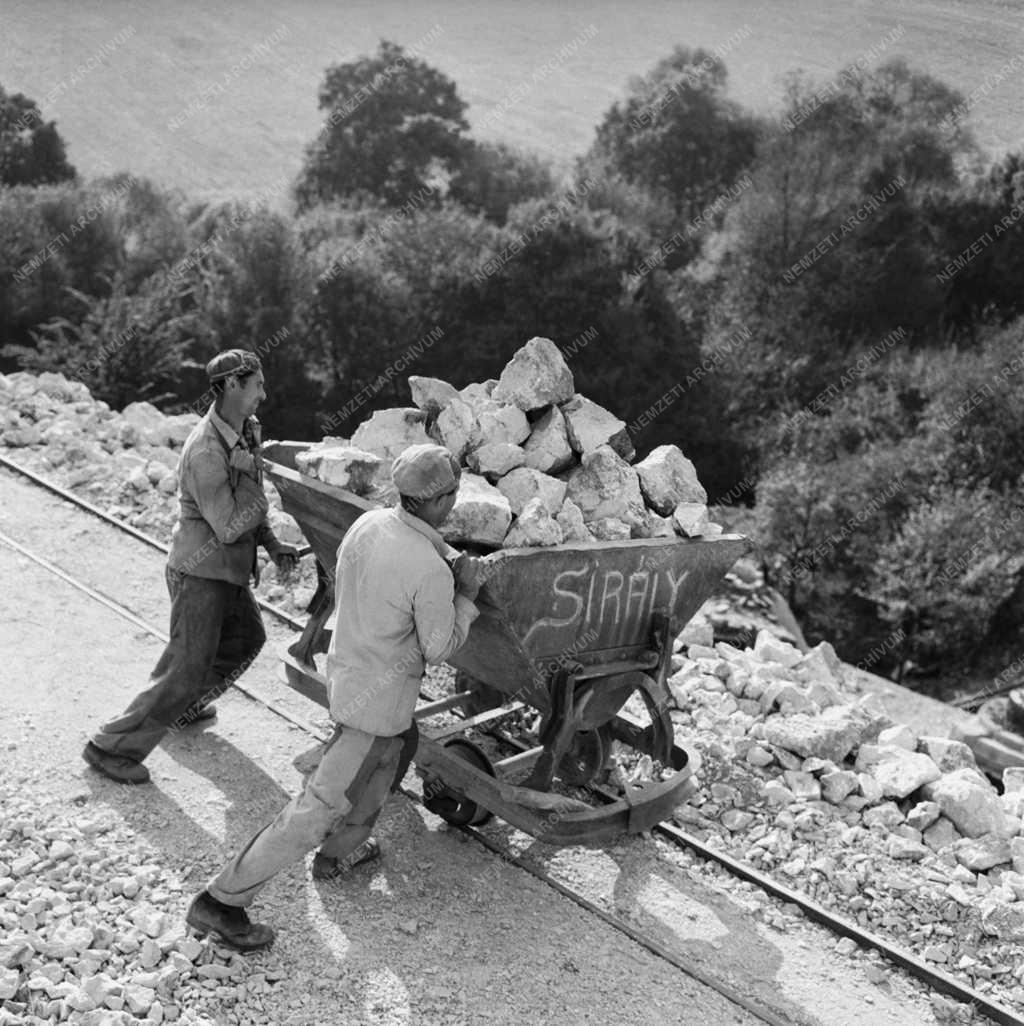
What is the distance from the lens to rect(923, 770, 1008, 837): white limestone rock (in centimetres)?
642

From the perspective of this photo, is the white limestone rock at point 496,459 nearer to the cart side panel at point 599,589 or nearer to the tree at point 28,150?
the cart side panel at point 599,589

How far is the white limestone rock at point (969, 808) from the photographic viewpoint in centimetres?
642

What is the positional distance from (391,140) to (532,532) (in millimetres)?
36287

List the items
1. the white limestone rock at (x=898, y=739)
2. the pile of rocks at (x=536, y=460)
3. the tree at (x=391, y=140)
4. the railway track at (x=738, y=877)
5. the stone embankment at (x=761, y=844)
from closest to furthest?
the stone embankment at (x=761, y=844), the railway track at (x=738, y=877), the pile of rocks at (x=536, y=460), the white limestone rock at (x=898, y=739), the tree at (x=391, y=140)

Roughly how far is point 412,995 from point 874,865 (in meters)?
2.59

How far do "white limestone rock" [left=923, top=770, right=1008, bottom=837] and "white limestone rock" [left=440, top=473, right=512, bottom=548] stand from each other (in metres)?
3.08

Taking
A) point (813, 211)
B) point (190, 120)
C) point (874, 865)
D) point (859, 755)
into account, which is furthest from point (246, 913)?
point (190, 120)

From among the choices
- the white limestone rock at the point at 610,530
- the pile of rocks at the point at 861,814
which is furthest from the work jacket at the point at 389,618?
the pile of rocks at the point at 861,814

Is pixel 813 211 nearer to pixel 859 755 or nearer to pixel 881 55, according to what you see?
pixel 881 55

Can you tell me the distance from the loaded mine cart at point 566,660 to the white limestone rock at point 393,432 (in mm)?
340

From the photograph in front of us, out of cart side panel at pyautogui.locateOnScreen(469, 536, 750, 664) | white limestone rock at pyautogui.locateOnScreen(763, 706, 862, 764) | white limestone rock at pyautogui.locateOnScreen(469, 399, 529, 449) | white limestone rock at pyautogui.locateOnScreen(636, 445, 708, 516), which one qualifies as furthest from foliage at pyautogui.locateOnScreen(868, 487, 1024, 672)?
white limestone rock at pyautogui.locateOnScreen(469, 399, 529, 449)

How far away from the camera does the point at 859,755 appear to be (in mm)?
7117

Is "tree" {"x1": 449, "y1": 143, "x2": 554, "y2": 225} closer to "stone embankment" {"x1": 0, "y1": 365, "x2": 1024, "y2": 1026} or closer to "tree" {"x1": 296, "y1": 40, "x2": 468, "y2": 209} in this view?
"tree" {"x1": 296, "y1": 40, "x2": 468, "y2": 209}

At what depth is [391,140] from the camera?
3909cm
